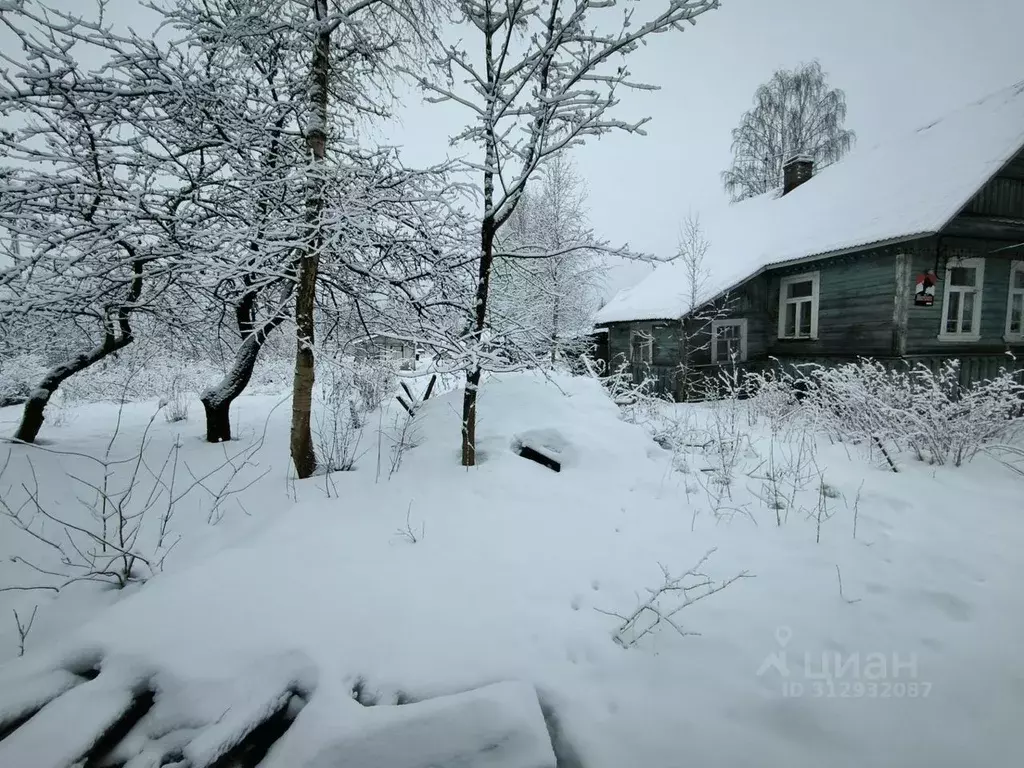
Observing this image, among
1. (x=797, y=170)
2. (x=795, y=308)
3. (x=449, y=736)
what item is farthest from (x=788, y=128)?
(x=449, y=736)

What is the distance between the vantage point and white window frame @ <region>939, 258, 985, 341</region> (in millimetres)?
8875

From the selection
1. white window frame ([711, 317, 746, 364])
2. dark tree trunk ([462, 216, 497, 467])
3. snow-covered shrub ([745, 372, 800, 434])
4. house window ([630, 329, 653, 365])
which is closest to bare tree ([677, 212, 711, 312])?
white window frame ([711, 317, 746, 364])

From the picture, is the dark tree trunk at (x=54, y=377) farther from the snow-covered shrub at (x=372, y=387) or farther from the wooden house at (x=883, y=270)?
the wooden house at (x=883, y=270)

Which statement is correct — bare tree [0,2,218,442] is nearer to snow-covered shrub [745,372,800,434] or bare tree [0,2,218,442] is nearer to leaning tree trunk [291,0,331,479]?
leaning tree trunk [291,0,331,479]

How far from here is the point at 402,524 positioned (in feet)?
→ 9.87

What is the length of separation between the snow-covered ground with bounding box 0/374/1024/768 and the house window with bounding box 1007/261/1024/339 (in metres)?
8.60

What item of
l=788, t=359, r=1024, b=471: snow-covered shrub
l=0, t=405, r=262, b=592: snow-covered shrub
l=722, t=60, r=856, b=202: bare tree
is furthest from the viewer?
l=722, t=60, r=856, b=202: bare tree

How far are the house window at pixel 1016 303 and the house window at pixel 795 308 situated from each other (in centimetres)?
360

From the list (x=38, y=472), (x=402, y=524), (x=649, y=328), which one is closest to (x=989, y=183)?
(x=649, y=328)

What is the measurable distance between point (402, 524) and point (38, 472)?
11.9ft

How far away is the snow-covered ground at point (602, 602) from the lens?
1610 millimetres

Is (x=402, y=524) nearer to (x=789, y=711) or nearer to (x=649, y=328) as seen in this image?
A: (x=789, y=711)

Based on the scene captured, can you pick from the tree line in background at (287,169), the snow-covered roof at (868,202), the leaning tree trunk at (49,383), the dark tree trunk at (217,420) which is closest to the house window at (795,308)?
the snow-covered roof at (868,202)

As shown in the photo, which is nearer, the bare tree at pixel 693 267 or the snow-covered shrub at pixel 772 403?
the snow-covered shrub at pixel 772 403
